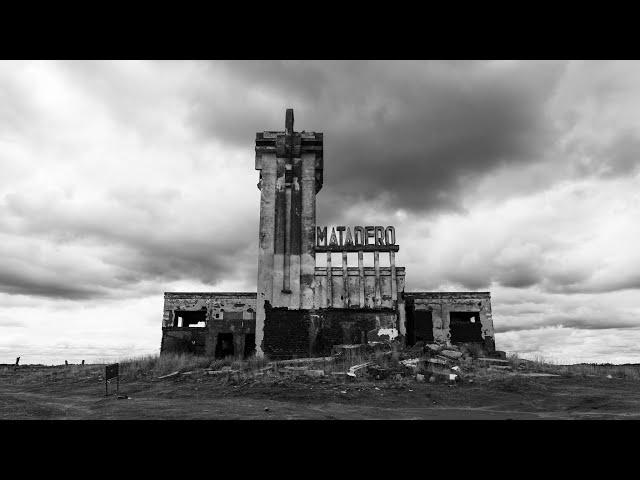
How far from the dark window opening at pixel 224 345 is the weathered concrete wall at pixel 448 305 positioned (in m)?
11.0

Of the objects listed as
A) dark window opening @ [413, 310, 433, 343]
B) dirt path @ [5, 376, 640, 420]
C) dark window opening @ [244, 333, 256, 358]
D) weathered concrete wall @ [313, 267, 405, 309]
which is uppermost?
weathered concrete wall @ [313, 267, 405, 309]

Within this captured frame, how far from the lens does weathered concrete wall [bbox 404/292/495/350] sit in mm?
27391

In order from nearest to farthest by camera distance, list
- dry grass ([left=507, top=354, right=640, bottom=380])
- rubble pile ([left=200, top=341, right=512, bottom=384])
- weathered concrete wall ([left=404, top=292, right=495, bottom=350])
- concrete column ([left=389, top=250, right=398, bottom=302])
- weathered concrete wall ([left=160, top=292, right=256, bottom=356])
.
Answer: rubble pile ([left=200, top=341, right=512, bottom=384]) < dry grass ([left=507, top=354, right=640, bottom=380]) < concrete column ([left=389, top=250, right=398, bottom=302]) < weathered concrete wall ([left=160, top=292, right=256, bottom=356]) < weathered concrete wall ([left=404, top=292, right=495, bottom=350])

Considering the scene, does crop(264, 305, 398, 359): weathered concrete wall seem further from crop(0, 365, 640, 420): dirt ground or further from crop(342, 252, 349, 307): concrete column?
crop(0, 365, 640, 420): dirt ground

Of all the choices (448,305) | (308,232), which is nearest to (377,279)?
(308,232)

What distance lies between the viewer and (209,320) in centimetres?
2620

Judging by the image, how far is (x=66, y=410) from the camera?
10336 millimetres

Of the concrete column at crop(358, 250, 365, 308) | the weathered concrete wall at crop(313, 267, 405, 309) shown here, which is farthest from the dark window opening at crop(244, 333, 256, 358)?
the concrete column at crop(358, 250, 365, 308)

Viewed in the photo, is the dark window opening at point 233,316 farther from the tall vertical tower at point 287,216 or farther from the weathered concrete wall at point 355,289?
the weathered concrete wall at point 355,289

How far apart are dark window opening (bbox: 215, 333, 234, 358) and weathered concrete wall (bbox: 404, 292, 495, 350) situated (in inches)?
433
